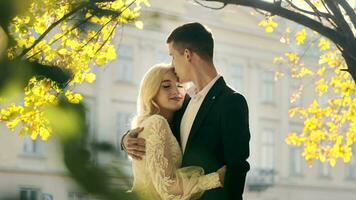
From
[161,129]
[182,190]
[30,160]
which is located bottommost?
[182,190]

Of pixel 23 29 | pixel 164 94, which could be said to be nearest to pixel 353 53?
pixel 164 94

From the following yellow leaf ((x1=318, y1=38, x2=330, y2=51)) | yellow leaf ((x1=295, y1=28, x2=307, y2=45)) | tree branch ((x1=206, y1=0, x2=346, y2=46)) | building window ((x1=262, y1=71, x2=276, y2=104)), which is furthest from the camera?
building window ((x1=262, y1=71, x2=276, y2=104))

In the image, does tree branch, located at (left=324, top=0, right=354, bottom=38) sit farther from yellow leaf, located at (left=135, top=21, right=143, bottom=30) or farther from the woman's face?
yellow leaf, located at (left=135, top=21, right=143, bottom=30)

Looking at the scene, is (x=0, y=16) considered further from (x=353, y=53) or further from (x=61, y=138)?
(x=353, y=53)

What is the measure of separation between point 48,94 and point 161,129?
211 centimetres

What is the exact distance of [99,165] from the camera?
1.53ft

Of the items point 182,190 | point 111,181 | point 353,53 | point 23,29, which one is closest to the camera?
point 111,181

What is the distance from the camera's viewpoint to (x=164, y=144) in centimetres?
264

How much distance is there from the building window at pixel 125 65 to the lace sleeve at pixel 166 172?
1.90 m

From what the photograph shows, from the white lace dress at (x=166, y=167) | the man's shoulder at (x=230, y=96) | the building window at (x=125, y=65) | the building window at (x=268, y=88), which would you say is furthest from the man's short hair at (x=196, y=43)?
the building window at (x=268, y=88)

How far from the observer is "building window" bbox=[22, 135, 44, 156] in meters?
0.46

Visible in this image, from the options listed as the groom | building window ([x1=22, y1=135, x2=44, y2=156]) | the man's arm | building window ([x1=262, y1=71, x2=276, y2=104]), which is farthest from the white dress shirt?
building window ([x1=262, y1=71, x2=276, y2=104])

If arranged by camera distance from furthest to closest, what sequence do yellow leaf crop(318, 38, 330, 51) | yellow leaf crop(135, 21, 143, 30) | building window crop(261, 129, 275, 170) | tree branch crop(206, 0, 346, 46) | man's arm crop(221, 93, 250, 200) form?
building window crop(261, 129, 275, 170) → yellow leaf crop(318, 38, 330, 51) → tree branch crop(206, 0, 346, 46) → man's arm crop(221, 93, 250, 200) → yellow leaf crop(135, 21, 143, 30)

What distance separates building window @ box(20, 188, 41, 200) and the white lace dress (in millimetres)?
2045
